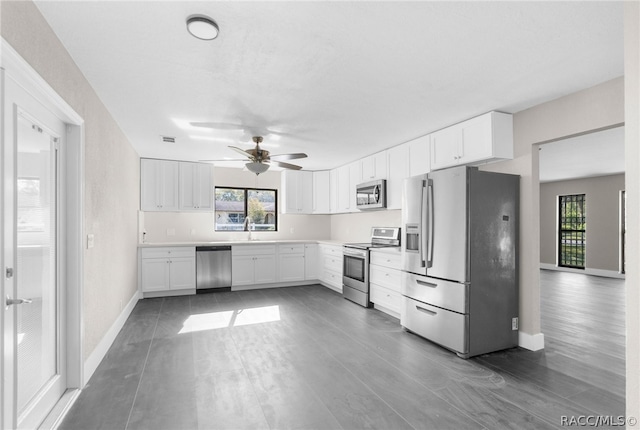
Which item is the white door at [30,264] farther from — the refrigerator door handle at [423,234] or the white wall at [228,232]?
the white wall at [228,232]

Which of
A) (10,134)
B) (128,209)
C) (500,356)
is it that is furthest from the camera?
(128,209)

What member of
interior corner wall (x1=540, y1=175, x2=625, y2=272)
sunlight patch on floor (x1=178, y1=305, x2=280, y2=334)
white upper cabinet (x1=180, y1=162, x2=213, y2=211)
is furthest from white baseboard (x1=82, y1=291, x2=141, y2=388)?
interior corner wall (x1=540, y1=175, x2=625, y2=272)

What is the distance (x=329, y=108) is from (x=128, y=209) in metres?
3.20

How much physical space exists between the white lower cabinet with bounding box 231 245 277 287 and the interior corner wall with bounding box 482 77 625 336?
4.09m

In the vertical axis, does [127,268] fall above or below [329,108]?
below

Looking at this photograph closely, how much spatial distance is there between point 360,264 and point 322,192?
7.55ft

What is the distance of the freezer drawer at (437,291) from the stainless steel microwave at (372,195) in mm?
1438

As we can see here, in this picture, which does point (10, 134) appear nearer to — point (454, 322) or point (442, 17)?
point (442, 17)

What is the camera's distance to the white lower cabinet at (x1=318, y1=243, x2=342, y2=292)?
18.7 ft

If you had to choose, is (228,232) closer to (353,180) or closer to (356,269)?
(353,180)

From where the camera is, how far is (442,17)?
5.93ft

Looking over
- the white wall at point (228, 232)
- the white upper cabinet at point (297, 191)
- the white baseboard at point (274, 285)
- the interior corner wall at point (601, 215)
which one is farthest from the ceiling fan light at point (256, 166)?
the interior corner wall at point (601, 215)

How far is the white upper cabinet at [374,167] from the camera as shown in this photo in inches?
197

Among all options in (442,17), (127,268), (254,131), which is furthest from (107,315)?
(442,17)
